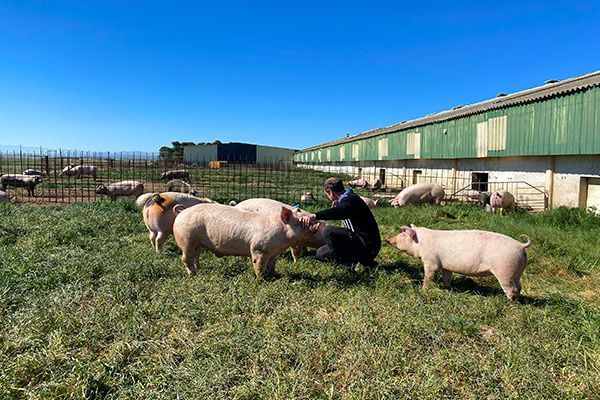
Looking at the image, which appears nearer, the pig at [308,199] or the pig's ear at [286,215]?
the pig's ear at [286,215]

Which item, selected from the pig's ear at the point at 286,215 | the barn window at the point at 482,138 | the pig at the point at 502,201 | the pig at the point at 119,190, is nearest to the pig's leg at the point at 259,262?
the pig's ear at the point at 286,215

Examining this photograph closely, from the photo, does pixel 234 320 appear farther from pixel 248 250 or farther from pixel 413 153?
pixel 413 153

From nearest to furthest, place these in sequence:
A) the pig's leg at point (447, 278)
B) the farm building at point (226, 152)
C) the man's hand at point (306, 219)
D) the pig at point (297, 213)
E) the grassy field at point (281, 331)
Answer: the grassy field at point (281, 331) < the pig's leg at point (447, 278) < the man's hand at point (306, 219) < the pig at point (297, 213) < the farm building at point (226, 152)

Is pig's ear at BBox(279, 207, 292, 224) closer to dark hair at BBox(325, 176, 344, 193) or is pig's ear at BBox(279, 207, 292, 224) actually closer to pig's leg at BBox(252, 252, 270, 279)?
pig's leg at BBox(252, 252, 270, 279)

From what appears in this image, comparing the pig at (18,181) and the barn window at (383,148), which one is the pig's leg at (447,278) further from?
the barn window at (383,148)

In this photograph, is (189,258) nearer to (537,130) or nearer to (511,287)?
(511,287)

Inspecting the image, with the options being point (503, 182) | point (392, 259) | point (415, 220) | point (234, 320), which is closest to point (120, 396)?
point (234, 320)

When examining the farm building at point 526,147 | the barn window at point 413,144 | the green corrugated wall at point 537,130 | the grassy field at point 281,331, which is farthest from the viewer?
the barn window at point 413,144

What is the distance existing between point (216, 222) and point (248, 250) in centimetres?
57

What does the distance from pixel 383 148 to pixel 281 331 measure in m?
23.0

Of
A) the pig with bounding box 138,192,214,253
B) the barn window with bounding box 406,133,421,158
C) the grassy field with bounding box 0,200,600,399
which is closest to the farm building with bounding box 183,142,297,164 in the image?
the barn window with bounding box 406,133,421,158

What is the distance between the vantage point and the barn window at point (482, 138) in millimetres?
15250

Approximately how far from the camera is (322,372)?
9.58 feet

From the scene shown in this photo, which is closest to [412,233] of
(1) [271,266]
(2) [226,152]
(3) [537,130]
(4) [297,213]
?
(4) [297,213]
